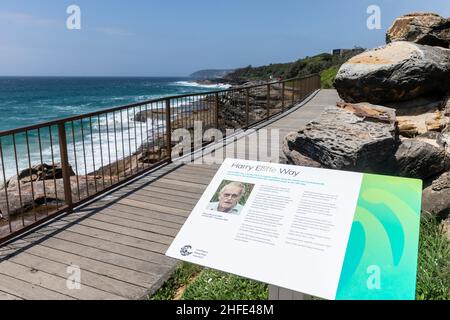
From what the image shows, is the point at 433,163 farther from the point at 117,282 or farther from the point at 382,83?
the point at 117,282

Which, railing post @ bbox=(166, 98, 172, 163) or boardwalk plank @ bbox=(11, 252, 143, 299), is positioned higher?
railing post @ bbox=(166, 98, 172, 163)

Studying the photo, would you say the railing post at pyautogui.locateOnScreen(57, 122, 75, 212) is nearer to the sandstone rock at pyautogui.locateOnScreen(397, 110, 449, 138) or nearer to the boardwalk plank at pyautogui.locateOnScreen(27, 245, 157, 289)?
the boardwalk plank at pyautogui.locateOnScreen(27, 245, 157, 289)

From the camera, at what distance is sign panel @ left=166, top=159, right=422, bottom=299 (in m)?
2.05

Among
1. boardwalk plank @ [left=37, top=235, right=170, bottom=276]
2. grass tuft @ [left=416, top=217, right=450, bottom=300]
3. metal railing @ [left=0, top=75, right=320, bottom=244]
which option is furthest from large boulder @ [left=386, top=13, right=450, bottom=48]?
boardwalk plank @ [left=37, top=235, right=170, bottom=276]

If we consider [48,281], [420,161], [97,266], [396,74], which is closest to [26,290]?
[48,281]

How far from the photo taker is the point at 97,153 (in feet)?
62.3

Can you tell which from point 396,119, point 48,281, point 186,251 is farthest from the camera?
point 396,119

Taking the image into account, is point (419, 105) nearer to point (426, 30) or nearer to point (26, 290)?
point (426, 30)

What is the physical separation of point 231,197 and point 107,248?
7.27 ft

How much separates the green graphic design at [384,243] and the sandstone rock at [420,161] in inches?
94.4

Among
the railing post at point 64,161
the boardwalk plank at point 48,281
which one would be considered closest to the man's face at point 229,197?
the boardwalk plank at point 48,281

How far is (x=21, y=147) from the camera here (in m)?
23.0
